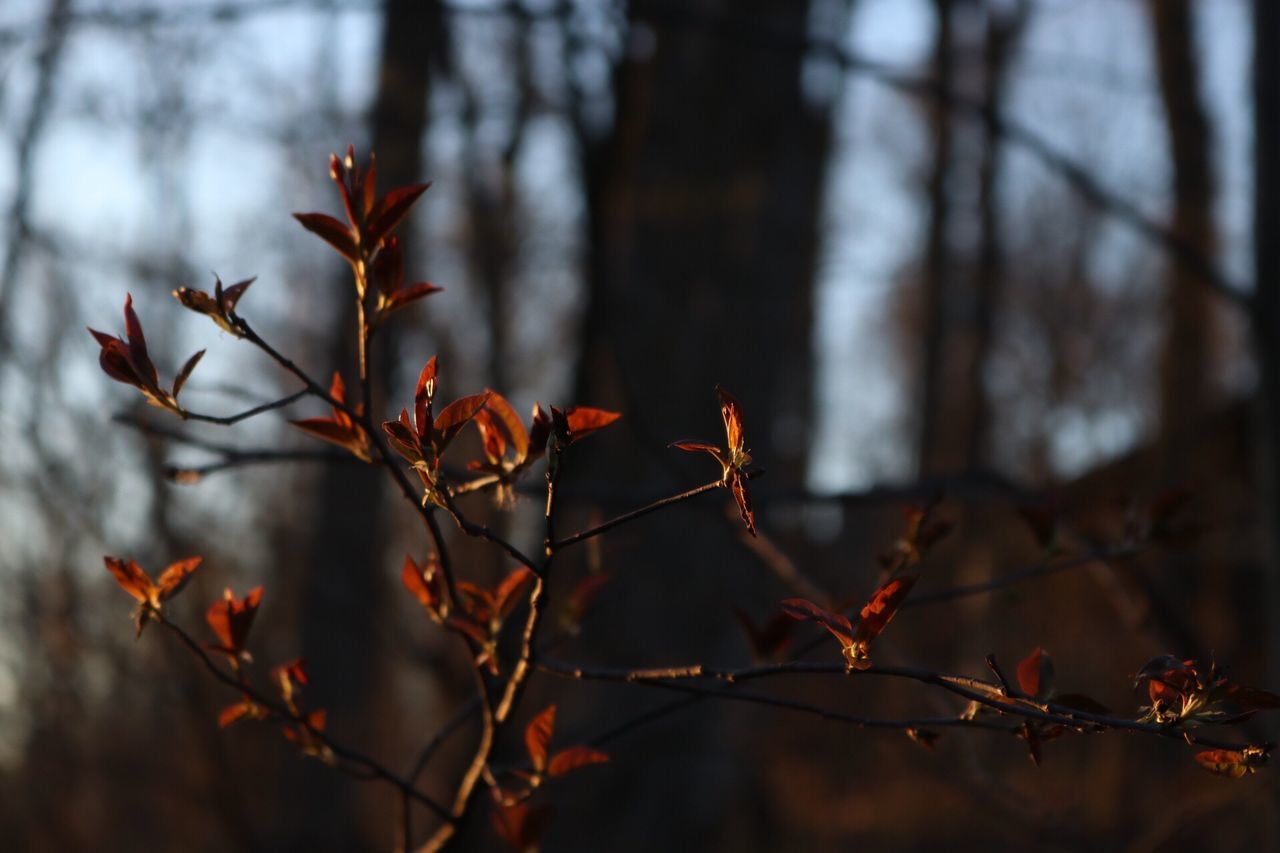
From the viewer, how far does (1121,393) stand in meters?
12.2

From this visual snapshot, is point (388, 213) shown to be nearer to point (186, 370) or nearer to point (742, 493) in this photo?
point (186, 370)

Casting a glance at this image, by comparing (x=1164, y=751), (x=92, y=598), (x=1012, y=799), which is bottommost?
(x=1164, y=751)

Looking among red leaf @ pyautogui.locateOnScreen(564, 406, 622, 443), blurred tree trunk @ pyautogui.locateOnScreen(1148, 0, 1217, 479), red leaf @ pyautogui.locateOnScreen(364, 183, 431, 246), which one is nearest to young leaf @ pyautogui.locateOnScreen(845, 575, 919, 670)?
red leaf @ pyautogui.locateOnScreen(564, 406, 622, 443)

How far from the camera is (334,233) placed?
2.67 ft

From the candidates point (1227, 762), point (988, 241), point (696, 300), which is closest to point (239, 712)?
point (1227, 762)

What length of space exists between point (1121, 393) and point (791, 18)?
31.7 ft

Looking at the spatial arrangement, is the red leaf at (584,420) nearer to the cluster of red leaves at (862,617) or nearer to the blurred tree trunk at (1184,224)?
the cluster of red leaves at (862,617)

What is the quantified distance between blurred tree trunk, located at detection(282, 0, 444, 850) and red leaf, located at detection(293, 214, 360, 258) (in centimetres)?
346

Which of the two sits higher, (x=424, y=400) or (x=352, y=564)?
(x=424, y=400)

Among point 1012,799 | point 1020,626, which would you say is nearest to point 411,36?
point 1012,799

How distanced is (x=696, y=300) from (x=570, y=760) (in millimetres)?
2795

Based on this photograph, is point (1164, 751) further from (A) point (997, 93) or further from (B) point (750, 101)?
(B) point (750, 101)

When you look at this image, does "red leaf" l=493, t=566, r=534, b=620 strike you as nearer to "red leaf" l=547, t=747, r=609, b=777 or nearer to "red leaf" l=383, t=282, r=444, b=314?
"red leaf" l=547, t=747, r=609, b=777

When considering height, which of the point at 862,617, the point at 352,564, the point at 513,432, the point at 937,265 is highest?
the point at 513,432
